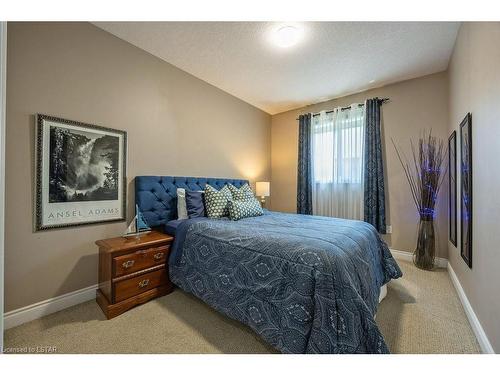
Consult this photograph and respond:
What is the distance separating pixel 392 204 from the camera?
3172 millimetres

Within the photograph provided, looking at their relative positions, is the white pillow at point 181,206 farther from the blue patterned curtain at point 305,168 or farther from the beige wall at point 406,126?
the beige wall at point 406,126

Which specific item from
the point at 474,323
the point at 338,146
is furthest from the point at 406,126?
the point at 474,323

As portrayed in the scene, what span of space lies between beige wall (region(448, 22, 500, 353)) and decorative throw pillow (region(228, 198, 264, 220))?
193 cm

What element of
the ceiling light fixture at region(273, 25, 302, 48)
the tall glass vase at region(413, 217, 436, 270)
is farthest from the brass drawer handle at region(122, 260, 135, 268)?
the tall glass vase at region(413, 217, 436, 270)

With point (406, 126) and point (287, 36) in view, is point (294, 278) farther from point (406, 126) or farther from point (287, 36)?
point (406, 126)

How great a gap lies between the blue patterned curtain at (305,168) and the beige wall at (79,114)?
72.9 inches

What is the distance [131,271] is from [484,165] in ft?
9.33

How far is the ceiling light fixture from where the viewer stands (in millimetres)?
2029

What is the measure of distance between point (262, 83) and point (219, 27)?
4.05 feet

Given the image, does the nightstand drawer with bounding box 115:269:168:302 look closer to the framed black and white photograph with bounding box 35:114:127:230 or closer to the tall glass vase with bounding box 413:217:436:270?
the framed black and white photograph with bounding box 35:114:127:230

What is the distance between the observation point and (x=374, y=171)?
3199mm

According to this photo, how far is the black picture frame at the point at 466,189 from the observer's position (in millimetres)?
1722

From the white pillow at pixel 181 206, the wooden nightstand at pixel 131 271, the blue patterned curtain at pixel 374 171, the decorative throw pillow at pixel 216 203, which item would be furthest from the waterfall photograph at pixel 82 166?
the blue patterned curtain at pixel 374 171

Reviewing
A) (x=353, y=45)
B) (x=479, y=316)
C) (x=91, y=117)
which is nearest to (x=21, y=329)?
(x=91, y=117)
